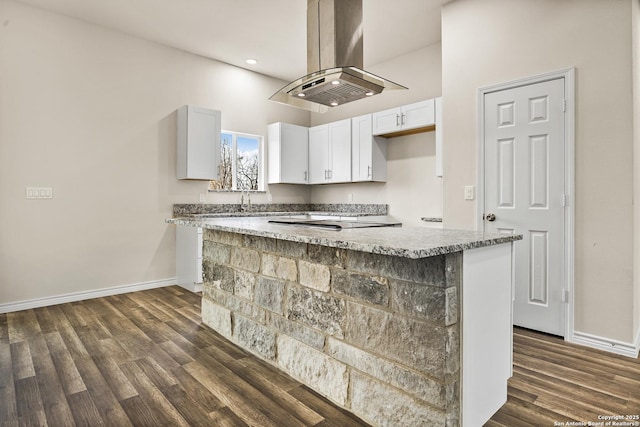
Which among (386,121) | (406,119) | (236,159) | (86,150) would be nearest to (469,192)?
(406,119)

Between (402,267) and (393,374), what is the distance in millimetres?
473

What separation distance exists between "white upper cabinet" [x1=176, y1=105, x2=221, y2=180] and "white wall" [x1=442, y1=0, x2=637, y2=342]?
3.16 metres

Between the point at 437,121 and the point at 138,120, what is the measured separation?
135 inches

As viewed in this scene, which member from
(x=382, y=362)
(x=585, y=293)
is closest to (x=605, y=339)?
(x=585, y=293)

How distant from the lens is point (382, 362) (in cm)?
159

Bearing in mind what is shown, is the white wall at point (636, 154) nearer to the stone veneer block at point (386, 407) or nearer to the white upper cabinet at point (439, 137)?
the white upper cabinet at point (439, 137)

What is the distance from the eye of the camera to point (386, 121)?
4477mm

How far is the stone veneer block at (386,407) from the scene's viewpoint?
1448 millimetres

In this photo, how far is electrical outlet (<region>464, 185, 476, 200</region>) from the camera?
322 cm

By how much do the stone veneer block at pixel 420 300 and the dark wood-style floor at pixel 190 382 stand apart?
2.07 feet

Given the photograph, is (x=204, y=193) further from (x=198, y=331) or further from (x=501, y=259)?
(x=501, y=259)

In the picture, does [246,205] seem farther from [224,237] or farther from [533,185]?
[533,185]

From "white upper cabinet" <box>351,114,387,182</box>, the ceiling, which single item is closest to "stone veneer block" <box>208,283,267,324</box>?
"white upper cabinet" <box>351,114,387,182</box>

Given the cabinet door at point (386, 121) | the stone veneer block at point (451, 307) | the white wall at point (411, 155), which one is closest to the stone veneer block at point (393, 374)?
the stone veneer block at point (451, 307)
